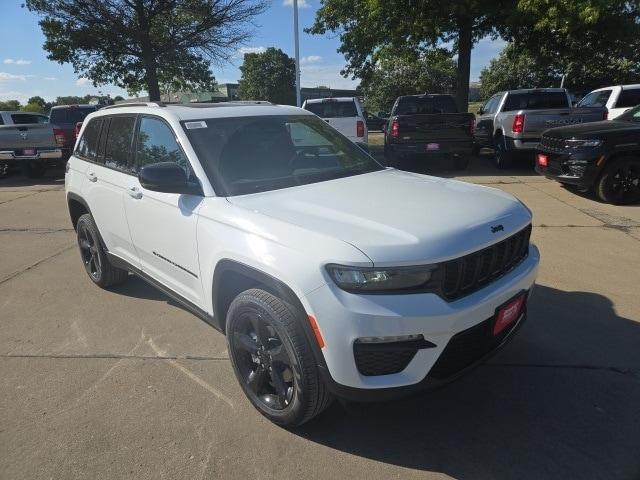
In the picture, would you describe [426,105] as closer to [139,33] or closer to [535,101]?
[535,101]

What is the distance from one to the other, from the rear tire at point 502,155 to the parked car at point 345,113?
3.42m

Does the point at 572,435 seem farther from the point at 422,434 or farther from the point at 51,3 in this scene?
the point at 51,3

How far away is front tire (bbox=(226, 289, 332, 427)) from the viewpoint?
2363 millimetres

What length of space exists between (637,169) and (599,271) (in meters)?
3.59

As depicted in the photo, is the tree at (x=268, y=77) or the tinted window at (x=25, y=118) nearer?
the tinted window at (x=25, y=118)

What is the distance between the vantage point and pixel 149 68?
1825 centimetres

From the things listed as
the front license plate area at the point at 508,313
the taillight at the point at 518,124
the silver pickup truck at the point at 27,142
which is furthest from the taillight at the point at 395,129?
the silver pickup truck at the point at 27,142

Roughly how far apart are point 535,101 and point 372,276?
11906mm

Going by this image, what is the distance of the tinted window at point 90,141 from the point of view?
4566 millimetres

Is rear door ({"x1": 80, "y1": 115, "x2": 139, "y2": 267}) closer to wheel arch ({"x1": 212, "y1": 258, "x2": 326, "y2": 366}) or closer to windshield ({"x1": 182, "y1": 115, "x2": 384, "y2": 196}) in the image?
windshield ({"x1": 182, "y1": 115, "x2": 384, "y2": 196})

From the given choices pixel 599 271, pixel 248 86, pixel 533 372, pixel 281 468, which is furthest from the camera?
pixel 248 86

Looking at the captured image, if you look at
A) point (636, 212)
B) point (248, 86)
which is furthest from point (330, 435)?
point (248, 86)

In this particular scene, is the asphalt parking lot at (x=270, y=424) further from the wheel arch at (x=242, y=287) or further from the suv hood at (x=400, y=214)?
the suv hood at (x=400, y=214)

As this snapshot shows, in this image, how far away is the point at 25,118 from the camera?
1417cm
